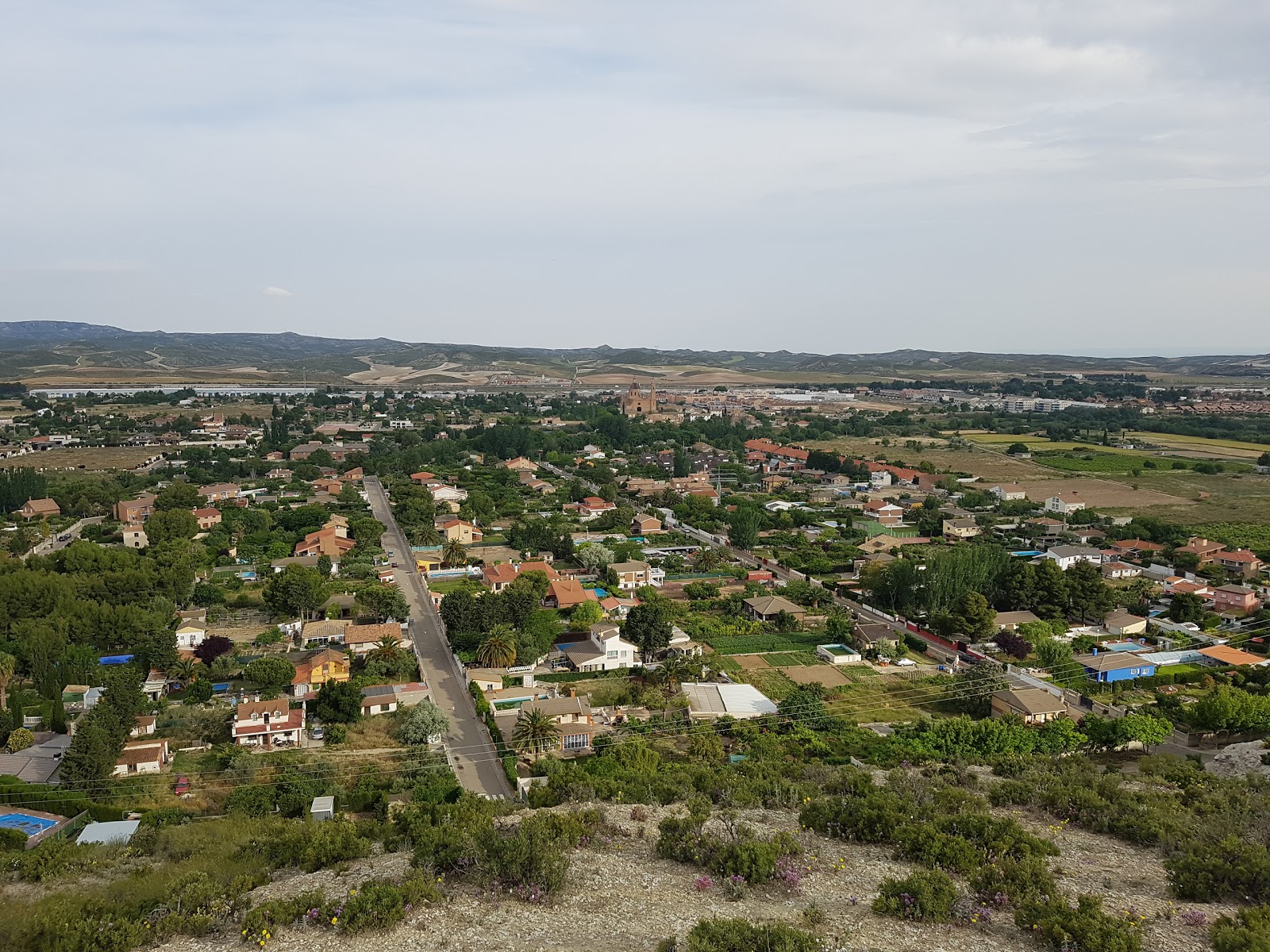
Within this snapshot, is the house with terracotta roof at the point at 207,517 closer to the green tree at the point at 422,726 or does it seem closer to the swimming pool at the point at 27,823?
the green tree at the point at 422,726

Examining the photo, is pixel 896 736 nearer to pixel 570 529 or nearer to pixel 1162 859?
pixel 1162 859

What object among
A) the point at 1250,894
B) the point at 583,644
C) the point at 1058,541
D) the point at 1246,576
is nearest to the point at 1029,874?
the point at 1250,894

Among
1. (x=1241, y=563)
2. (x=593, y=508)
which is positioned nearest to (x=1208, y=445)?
(x=1241, y=563)

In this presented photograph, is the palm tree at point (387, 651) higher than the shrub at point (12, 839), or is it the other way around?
the palm tree at point (387, 651)

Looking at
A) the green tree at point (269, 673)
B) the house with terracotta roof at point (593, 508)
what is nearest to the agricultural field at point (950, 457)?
the house with terracotta roof at point (593, 508)

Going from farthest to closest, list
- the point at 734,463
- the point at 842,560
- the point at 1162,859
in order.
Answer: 1. the point at 734,463
2. the point at 842,560
3. the point at 1162,859

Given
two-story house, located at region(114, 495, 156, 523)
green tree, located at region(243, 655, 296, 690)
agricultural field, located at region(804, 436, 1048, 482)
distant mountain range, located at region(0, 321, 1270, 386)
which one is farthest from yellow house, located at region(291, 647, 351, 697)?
distant mountain range, located at region(0, 321, 1270, 386)
